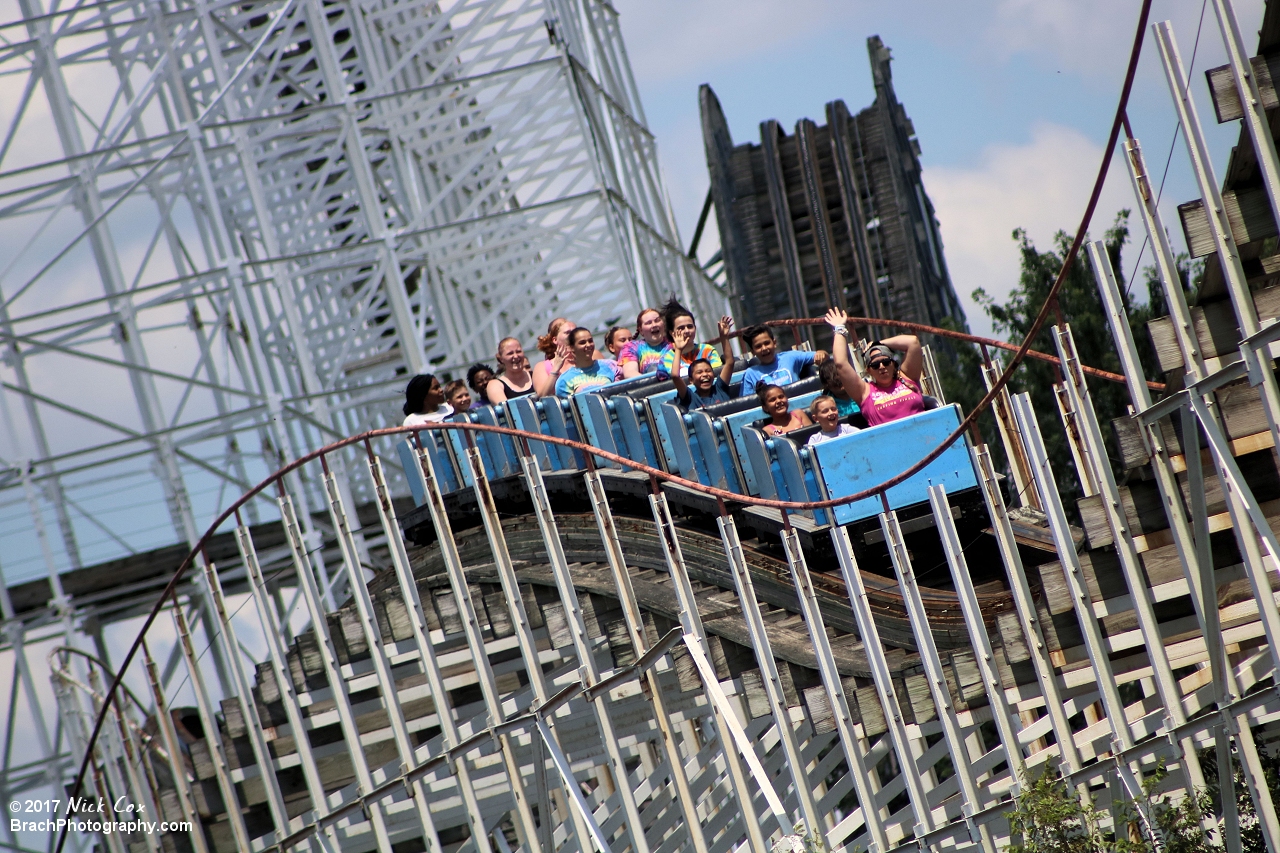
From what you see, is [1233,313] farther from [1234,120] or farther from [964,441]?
[964,441]

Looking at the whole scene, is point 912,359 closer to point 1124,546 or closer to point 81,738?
point 1124,546

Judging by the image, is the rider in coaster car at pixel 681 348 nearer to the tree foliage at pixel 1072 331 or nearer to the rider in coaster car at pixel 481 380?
the rider in coaster car at pixel 481 380

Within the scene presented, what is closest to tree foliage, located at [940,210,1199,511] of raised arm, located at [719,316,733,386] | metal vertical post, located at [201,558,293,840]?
raised arm, located at [719,316,733,386]

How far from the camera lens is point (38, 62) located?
16.7 m

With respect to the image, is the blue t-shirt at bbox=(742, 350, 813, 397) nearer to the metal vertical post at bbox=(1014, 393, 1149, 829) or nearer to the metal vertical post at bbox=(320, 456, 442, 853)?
the metal vertical post at bbox=(320, 456, 442, 853)

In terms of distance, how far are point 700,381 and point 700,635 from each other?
7.55ft

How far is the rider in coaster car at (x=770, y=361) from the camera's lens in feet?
31.1

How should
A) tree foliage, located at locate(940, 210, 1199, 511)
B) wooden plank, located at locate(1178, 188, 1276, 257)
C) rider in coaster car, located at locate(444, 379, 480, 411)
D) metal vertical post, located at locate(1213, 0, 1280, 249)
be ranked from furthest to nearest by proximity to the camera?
tree foliage, located at locate(940, 210, 1199, 511)
rider in coaster car, located at locate(444, 379, 480, 411)
wooden plank, located at locate(1178, 188, 1276, 257)
metal vertical post, located at locate(1213, 0, 1280, 249)

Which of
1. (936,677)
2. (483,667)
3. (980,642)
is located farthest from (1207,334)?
(483,667)

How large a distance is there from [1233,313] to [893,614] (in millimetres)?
2159

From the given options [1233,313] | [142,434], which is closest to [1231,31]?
[1233,313]

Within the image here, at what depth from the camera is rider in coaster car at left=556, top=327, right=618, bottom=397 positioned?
10375 mm

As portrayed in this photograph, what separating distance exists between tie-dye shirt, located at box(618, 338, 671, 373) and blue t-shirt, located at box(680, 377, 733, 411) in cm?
64

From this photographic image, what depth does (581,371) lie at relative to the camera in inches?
412
